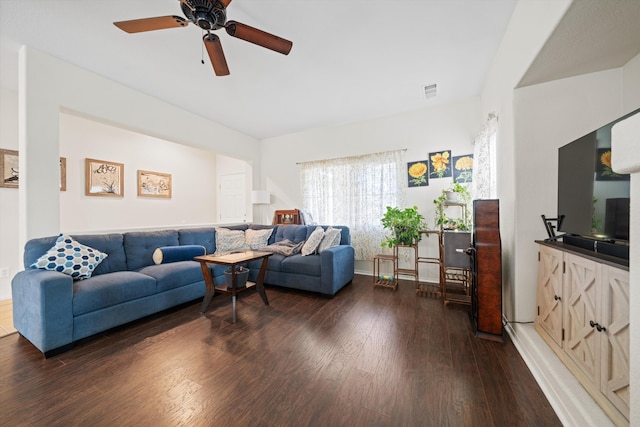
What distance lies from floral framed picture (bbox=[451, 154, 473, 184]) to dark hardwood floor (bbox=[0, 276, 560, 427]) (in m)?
1.99

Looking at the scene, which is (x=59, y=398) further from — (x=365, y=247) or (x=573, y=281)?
(x=365, y=247)

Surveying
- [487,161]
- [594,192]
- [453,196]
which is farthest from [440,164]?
[594,192]

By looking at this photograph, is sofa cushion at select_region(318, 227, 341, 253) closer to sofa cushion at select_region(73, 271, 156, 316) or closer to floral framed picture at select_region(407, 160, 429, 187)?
floral framed picture at select_region(407, 160, 429, 187)

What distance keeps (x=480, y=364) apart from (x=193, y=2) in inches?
127

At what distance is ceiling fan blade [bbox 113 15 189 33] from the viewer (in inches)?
65.1

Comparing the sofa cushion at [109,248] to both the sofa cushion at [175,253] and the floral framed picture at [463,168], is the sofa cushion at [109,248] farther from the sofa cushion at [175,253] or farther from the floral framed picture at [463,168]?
the floral framed picture at [463,168]

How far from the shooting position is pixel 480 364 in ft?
5.60

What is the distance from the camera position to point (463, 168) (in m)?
3.44

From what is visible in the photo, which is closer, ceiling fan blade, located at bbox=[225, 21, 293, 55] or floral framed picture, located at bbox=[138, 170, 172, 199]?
ceiling fan blade, located at bbox=[225, 21, 293, 55]

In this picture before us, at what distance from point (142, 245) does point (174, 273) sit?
732 mm

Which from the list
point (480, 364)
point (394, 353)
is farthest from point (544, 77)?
point (394, 353)

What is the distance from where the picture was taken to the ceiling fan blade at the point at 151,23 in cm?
165

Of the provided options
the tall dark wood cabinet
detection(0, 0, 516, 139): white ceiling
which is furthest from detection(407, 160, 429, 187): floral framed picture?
the tall dark wood cabinet

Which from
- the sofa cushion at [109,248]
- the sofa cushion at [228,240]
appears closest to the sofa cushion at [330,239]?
the sofa cushion at [228,240]
